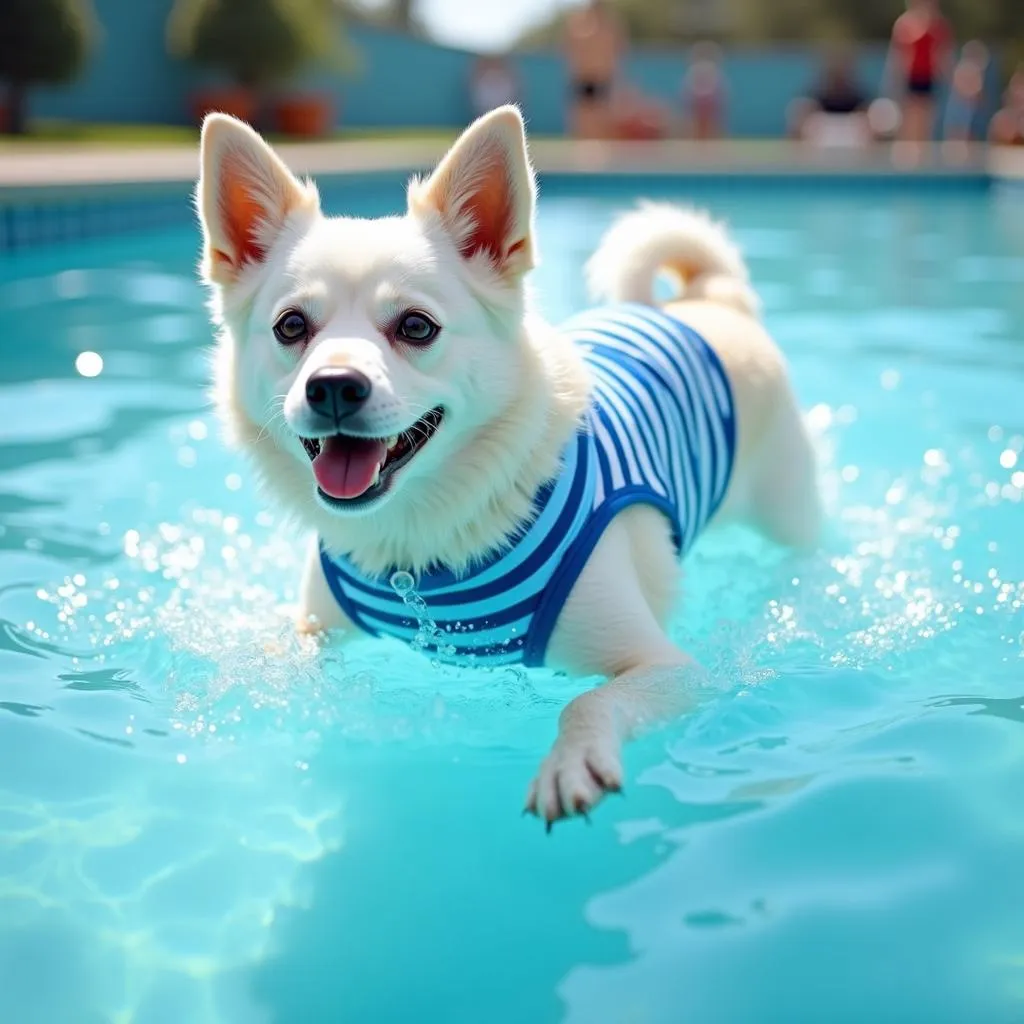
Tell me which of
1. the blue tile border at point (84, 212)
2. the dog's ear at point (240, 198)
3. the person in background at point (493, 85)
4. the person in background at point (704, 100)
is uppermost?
the person in background at point (493, 85)

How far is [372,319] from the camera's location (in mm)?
2557

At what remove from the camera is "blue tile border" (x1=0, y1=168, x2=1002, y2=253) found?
872 centimetres

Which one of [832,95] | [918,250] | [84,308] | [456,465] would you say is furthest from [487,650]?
→ [832,95]

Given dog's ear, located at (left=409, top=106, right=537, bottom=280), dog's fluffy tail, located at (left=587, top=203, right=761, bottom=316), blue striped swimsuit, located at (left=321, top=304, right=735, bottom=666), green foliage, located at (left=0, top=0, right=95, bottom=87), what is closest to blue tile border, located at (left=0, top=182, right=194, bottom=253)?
dog's fluffy tail, located at (left=587, top=203, right=761, bottom=316)

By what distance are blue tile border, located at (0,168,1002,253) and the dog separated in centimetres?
304

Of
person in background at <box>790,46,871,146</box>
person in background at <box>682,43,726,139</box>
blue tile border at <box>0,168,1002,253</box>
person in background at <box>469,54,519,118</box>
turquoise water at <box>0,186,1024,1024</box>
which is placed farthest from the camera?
person in background at <box>469,54,519,118</box>

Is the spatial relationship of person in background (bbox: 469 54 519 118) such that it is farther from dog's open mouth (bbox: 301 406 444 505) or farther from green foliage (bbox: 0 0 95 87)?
dog's open mouth (bbox: 301 406 444 505)

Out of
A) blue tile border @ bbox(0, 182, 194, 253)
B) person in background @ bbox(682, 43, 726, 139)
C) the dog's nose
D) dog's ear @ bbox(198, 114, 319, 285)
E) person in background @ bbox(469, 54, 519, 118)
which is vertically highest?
person in background @ bbox(469, 54, 519, 118)

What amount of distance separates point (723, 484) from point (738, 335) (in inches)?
19.5

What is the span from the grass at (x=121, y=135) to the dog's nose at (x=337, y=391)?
13.4 meters

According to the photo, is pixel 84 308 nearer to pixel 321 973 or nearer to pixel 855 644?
pixel 855 644

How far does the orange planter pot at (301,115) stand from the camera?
21.0 m

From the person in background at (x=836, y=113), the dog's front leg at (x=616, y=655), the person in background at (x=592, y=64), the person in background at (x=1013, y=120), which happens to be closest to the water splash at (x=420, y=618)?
the dog's front leg at (x=616, y=655)

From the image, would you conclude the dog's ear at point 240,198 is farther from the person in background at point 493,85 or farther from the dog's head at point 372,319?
the person in background at point 493,85
